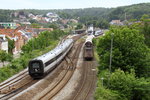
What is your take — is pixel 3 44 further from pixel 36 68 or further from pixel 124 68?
pixel 124 68

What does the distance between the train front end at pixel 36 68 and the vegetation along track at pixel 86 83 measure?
18.3ft

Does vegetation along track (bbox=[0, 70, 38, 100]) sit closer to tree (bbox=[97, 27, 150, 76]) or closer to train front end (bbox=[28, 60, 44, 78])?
train front end (bbox=[28, 60, 44, 78])

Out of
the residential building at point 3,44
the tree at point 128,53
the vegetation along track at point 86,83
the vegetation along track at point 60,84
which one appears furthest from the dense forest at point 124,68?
the residential building at point 3,44

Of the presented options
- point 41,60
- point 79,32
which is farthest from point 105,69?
point 79,32

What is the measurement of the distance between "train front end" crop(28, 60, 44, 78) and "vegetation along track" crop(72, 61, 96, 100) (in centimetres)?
559

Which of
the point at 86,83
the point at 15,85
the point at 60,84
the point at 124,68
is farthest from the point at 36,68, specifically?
the point at 124,68

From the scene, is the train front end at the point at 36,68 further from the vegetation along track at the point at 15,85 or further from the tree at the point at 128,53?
the tree at the point at 128,53

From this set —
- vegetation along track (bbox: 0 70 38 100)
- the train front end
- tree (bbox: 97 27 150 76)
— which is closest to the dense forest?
tree (bbox: 97 27 150 76)

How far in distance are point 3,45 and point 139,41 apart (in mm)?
36784

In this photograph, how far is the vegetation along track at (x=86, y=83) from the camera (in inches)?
929

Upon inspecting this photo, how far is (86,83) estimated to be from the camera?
94.0 ft

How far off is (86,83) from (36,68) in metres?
6.74

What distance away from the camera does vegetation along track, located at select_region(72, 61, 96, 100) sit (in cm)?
2359

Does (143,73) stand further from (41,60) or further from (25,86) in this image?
(25,86)
